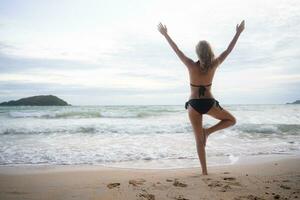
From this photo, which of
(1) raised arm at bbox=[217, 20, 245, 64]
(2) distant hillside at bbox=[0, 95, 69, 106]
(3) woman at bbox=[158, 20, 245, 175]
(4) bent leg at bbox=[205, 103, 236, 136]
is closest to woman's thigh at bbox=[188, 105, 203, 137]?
(3) woman at bbox=[158, 20, 245, 175]

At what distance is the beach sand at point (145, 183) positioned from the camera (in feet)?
12.4

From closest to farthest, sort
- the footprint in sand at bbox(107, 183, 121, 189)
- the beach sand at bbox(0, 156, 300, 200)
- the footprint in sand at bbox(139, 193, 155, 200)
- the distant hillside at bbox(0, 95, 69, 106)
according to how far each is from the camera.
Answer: the footprint in sand at bbox(139, 193, 155, 200) → the beach sand at bbox(0, 156, 300, 200) → the footprint in sand at bbox(107, 183, 121, 189) → the distant hillside at bbox(0, 95, 69, 106)

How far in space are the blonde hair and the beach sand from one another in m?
1.68

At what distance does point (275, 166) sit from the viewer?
6.02m

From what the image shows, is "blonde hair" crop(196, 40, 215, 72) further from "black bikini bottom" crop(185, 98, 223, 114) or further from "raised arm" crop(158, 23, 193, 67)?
"black bikini bottom" crop(185, 98, 223, 114)

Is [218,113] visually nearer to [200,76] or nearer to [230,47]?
→ [200,76]

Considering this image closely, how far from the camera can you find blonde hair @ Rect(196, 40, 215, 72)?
4383mm

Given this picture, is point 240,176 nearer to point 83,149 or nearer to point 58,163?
point 58,163

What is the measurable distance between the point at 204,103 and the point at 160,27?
1289mm

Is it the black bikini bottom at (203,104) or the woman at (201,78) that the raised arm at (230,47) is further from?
the black bikini bottom at (203,104)

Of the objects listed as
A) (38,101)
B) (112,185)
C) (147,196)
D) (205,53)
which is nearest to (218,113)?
(205,53)

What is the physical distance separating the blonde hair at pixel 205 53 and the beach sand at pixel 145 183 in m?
1.68

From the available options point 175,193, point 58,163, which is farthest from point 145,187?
point 58,163

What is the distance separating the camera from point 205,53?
14.4ft
